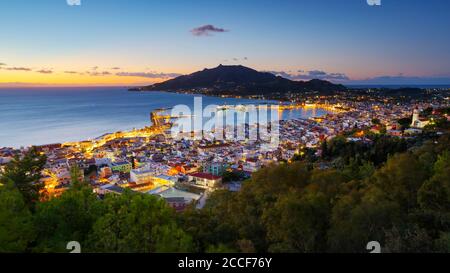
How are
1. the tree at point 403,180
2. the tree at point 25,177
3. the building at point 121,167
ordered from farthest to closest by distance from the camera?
1. the building at point 121,167
2. the tree at point 25,177
3. the tree at point 403,180

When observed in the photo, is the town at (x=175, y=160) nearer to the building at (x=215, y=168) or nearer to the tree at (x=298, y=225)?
the building at (x=215, y=168)

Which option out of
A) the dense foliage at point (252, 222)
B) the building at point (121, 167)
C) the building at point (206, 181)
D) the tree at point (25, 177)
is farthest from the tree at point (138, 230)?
the building at point (121, 167)

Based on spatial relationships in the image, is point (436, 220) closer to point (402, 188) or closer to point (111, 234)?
point (402, 188)

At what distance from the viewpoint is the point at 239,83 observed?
83.1m

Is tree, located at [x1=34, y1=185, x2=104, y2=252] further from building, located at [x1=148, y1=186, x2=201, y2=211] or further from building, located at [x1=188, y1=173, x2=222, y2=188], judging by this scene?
building, located at [x1=188, y1=173, x2=222, y2=188]

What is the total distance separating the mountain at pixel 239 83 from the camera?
79750 mm

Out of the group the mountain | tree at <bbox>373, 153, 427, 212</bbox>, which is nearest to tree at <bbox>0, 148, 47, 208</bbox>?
tree at <bbox>373, 153, 427, 212</bbox>

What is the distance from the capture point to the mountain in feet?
262

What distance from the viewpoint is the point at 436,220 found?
A: 5.11m

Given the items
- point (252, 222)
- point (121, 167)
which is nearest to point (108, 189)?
point (121, 167)
